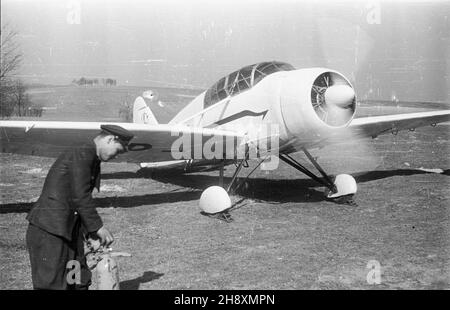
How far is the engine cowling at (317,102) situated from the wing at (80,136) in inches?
49.0

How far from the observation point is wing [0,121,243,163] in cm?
696

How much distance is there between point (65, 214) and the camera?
348 cm

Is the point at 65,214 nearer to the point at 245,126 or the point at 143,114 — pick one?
the point at 245,126

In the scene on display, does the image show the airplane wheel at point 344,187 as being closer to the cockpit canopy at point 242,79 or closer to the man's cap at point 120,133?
the cockpit canopy at point 242,79

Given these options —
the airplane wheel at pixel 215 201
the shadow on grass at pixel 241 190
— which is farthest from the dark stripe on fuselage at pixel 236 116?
the shadow on grass at pixel 241 190

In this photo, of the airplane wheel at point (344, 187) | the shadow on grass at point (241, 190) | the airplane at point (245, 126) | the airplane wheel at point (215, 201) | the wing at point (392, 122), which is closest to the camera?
the airplane at point (245, 126)

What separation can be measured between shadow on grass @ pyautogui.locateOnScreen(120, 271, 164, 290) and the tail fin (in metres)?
7.42

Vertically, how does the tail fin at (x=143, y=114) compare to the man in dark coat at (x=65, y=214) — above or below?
above

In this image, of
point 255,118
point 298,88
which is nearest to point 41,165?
point 255,118

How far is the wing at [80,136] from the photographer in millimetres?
6957

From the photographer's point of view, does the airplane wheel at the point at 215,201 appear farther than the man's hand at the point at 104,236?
Yes

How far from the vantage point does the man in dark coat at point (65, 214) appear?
11.3 feet

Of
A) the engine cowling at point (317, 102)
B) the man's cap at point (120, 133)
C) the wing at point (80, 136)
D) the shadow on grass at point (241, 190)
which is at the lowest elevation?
the shadow on grass at point (241, 190)

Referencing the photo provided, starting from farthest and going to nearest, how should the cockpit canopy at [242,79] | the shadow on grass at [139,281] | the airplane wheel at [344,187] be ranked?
the airplane wheel at [344,187] < the cockpit canopy at [242,79] < the shadow on grass at [139,281]
